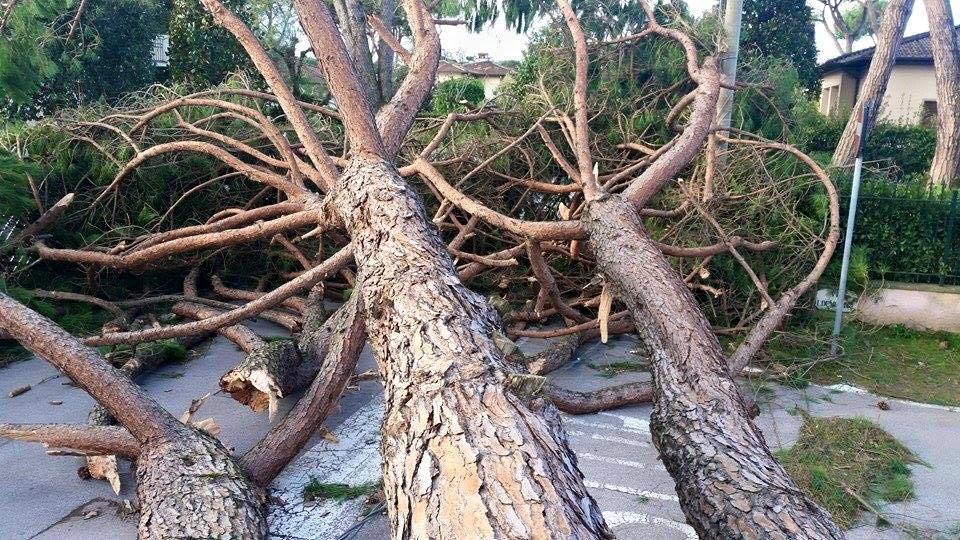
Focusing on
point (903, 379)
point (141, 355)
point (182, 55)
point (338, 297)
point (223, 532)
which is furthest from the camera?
point (182, 55)

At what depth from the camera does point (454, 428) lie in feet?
5.51

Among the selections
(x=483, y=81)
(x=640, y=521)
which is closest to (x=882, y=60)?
(x=640, y=521)

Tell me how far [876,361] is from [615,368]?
2.11 metres

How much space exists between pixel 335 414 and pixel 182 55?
7.82 meters

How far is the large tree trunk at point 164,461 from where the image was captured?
2396 millimetres

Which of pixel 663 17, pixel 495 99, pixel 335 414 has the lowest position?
pixel 335 414

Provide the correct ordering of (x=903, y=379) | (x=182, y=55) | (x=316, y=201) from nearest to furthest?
Answer: (x=316, y=201)
(x=903, y=379)
(x=182, y=55)

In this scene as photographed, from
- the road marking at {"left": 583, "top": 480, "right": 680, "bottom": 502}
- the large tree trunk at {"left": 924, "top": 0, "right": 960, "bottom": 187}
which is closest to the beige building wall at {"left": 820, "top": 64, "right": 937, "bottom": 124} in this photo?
the large tree trunk at {"left": 924, "top": 0, "right": 960, "bottom": 187}

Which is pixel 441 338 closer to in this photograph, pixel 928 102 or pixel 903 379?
pixel 903 379

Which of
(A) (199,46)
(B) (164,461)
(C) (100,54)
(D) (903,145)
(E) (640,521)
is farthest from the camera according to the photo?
(D) (903,145)

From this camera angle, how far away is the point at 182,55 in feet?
32.8

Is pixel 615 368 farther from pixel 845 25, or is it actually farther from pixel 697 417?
pixel 845 25

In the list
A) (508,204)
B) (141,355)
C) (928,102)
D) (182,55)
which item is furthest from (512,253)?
(928,102)

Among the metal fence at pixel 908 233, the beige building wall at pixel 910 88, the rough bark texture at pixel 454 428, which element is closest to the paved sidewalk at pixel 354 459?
the rough bark texture at pixel 454 428
